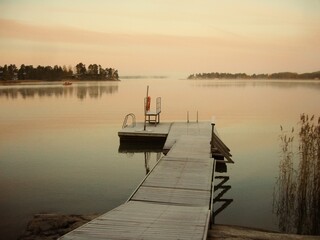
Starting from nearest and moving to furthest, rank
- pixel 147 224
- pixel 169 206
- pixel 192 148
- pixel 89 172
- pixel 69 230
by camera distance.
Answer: pixel 147 224 → pixel 169 206 → pixel 69 230 → pixel 192 148 → pixel 89 172

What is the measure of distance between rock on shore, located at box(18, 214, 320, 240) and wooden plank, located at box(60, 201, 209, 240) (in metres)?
0.61

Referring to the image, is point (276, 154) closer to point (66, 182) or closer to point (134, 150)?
point (134, 150)

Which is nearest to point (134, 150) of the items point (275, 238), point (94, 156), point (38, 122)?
point (94, 156)

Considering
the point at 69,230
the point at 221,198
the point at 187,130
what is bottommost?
the point at 221,198

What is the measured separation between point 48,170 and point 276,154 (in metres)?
11.5

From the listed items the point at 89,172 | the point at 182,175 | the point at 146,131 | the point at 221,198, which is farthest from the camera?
the point at 146,131

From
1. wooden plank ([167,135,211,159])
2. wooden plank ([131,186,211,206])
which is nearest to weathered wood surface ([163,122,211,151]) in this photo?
wooden plank ([167,135,211,159])

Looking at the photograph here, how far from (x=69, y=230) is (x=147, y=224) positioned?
2.56 meters

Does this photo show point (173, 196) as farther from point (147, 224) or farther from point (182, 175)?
point (147, 224)

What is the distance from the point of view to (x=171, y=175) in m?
9.44

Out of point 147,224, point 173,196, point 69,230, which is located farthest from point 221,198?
point 147,224

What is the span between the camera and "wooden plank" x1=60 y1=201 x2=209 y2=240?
515 centimetres

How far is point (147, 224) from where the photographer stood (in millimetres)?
5652

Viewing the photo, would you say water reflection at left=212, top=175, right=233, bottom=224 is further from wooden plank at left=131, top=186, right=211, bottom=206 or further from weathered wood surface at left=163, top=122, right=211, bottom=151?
weathered wood surface at left=163, top=122, right=211, bottom=151
